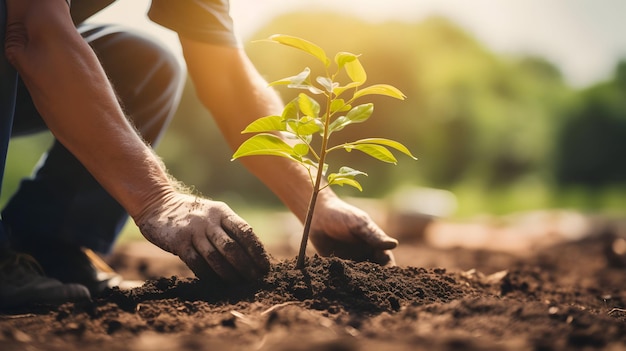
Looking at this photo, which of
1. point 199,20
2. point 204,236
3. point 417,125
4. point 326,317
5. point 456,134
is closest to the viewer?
point 326,317

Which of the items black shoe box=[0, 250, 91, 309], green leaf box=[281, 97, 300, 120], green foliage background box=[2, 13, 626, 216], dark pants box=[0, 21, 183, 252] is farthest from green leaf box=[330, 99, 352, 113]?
green foliage background box=[2, 13, 626, 216]

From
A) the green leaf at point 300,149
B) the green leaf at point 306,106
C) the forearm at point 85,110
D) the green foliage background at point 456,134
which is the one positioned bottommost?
the forearm at point 85,110

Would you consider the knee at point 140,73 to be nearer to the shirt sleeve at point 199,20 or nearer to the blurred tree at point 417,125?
the shirt sleeve at point 199,20

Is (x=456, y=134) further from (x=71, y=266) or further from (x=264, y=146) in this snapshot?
(x=264, y=146)

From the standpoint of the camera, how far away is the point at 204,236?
1753 mm

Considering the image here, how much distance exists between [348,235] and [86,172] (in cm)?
149

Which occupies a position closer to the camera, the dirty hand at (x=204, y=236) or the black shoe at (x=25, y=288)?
the dirty hand at (x=204, y=236)

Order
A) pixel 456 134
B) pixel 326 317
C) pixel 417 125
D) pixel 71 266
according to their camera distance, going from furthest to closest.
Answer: pixel 456 134
pixel 417 125
pixel 71 266
pixel 326 317

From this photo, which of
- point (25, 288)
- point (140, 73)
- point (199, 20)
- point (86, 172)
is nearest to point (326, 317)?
point (25, 288)

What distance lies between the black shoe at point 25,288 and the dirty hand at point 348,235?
905 millimetres

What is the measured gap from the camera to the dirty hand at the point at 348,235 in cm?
220

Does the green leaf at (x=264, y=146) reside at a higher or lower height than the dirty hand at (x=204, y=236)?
higher

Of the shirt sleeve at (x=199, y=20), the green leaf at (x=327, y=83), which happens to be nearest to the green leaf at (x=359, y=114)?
the green leaf at (x=327, y=83)

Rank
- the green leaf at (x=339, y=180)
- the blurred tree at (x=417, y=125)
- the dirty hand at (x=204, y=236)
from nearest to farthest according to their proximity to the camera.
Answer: the dirty hand at (x=204, y=236), the green leaf at (x=339, y=180), the blurred tree at (x=417, y=125)
